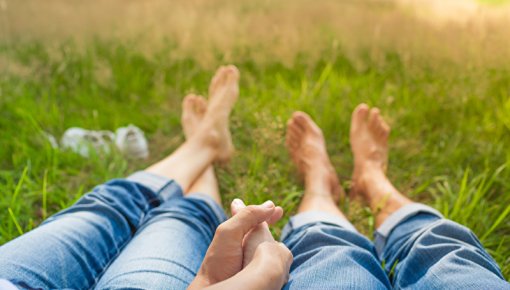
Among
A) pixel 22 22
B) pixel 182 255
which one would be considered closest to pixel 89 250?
pixel 182 255

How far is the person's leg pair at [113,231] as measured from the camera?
75 cm

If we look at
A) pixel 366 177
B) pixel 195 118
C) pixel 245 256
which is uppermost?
pixel 245 256

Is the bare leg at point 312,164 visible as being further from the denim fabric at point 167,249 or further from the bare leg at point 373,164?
the denim fabric at point 167,249

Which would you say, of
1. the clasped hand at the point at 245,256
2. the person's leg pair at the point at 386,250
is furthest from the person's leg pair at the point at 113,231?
the person's leg pair at the point at 386,250

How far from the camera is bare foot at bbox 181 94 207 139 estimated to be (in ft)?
5.43

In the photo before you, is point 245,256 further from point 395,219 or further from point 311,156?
point 311,156

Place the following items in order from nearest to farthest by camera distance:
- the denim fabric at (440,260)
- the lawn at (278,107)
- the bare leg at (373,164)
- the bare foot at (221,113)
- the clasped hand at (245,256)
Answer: the clasped hand at (245,256), the denim fabric at (440,260), the bare leg at (373,164), the lawn at (278,107), the bare foot at (221,113)

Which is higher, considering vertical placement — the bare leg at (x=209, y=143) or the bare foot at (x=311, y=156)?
the bare leg at (x=209, y=143)

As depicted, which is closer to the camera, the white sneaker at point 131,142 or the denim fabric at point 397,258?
the denim fabric at point 397,258

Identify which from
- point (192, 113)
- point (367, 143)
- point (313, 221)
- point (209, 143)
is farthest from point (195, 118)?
point (313, 221)

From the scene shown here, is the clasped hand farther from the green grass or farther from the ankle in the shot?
the ankle

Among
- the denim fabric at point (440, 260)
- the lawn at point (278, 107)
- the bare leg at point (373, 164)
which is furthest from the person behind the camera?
the lawn at point (278, 107)

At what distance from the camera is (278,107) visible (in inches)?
67.7

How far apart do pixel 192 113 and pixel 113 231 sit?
85 cm
